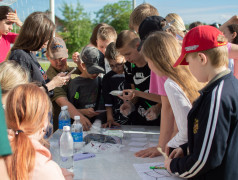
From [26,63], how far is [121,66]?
105 cm

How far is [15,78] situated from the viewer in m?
1.68

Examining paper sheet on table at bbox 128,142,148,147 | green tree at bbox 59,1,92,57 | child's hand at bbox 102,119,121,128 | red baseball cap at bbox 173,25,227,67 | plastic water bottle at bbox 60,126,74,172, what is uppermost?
green tree at bbox 59,1,92,57

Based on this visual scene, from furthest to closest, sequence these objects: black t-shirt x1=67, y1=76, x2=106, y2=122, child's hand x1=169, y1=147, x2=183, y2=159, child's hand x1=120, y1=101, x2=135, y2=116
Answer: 1. black t-shirt x1=67, y1=76, x2=106, y2=122
2. child's hand x1=120, y1=101, x2=135, y2=116
3. child's hand x1=169, y1=147, x2=183, y2=159

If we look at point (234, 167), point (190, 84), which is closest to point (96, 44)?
point (190, 84)

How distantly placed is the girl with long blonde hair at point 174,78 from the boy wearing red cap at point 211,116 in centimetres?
18

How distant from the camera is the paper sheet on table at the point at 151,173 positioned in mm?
1445

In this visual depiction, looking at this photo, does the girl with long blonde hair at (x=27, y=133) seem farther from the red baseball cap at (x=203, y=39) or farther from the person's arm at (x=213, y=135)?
the red baseball cap at (x=203, y=39)

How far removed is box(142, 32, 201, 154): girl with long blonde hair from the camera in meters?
1.46

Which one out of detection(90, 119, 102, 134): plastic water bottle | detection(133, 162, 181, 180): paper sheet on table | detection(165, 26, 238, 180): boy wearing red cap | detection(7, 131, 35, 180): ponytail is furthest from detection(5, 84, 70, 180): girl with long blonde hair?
detection(90, 119, 102, 134): plastic water bottle

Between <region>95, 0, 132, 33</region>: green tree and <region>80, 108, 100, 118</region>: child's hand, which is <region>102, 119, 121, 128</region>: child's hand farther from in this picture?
<region>95, 0, 132, 33</region>: green tree

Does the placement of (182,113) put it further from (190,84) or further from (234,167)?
(234,167)

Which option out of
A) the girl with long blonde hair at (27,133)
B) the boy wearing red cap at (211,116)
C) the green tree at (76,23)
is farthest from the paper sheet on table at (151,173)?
the green tree at (76,23)

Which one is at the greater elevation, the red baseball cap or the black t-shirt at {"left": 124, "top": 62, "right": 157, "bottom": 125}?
the red baseball cap

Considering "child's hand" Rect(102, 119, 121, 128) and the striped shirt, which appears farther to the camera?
"child's hand" Rect(102, 119, 121, 128)
